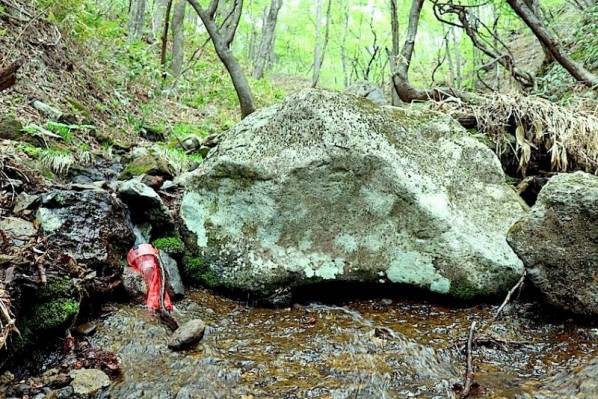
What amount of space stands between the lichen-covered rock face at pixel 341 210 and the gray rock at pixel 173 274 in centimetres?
27

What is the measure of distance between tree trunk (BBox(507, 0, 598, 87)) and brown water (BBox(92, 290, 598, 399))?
14.6ft

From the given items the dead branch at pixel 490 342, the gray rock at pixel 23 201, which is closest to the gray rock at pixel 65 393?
the gray rock at pixel 23 201

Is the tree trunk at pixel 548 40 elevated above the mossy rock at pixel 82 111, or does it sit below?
above

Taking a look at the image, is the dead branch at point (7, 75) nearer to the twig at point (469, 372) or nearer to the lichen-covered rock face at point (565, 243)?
the twig at point (469, 372)

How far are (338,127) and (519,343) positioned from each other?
2325mm

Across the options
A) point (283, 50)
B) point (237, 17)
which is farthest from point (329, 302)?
point (283, 50)

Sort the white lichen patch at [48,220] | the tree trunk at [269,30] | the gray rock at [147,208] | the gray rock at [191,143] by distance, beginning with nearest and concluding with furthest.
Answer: the white lichen patch at [48,220] < the gray rock at [147,208] < the gray rock at [191,143] < the tree trunk at [269,30]

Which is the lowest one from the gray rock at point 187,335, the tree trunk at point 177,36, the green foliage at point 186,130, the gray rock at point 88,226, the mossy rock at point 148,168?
the gray rock at point 187,335

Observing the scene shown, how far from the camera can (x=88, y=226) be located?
151 inches

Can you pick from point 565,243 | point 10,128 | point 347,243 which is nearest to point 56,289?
point 347,243

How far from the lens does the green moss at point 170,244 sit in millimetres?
4305

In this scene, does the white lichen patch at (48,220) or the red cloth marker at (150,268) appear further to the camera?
the red cloth marker at (150,268)

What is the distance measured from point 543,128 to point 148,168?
5.10m

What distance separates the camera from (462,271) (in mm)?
3793
